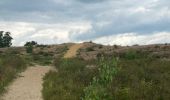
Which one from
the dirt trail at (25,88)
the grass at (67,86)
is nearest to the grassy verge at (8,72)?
the dirt trail at (25,88)

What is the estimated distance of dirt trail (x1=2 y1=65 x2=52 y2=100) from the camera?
1913 centimetres

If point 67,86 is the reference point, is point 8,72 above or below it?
above

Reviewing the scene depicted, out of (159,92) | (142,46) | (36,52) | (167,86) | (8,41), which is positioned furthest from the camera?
(8,41)

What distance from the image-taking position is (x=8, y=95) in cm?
1969

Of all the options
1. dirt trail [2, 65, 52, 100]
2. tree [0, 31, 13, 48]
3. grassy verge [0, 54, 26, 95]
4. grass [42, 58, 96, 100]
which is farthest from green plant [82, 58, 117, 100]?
tree [0, 31, 13, 48]

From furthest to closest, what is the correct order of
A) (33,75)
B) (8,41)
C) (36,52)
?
(8,41)
(36,52)
(33,75)

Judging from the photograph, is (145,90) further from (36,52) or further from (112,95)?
(36,52)

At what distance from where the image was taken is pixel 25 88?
22031 millimetres

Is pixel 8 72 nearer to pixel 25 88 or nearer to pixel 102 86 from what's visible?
pixel 25 88

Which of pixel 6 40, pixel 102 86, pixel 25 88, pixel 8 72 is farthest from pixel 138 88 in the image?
pixel 6 40

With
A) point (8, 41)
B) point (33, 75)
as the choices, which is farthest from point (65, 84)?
point (8, 41)

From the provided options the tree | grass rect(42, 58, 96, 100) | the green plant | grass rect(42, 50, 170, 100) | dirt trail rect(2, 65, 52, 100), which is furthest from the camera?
the tree

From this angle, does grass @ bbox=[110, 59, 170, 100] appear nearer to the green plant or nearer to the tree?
the green plant

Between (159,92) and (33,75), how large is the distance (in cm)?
1266
